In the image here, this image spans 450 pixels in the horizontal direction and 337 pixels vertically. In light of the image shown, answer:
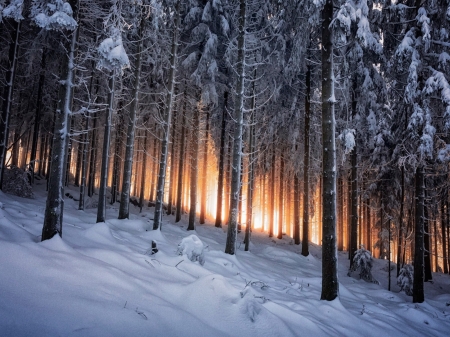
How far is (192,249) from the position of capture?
22.8 ft

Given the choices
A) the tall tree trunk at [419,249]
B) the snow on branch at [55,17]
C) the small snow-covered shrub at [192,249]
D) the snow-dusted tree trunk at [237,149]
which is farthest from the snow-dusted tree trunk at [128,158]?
the tall tree trunk at [419,249]

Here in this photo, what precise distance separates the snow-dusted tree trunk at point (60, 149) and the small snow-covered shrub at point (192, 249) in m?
2.83

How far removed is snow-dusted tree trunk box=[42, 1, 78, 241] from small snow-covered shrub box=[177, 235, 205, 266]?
2834mm

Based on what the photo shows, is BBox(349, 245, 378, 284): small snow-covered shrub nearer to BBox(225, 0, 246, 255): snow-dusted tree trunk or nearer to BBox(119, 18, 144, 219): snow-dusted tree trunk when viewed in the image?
BBox(225, 0, 246, 255): snow-dusted tree trunk

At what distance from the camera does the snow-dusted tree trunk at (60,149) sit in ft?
17.3

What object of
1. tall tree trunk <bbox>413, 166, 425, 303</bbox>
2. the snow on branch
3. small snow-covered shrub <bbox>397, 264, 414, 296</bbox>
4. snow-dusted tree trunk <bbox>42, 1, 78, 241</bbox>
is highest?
the snow on branch

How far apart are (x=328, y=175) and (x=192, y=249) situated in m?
4.11

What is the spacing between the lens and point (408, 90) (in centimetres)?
961

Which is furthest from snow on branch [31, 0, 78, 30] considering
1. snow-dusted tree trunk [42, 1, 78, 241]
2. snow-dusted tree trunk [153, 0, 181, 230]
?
snow-dusted tree trunk [153, 0, 181, 230]

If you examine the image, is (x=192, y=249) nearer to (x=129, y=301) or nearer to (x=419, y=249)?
(x=129, y=301)

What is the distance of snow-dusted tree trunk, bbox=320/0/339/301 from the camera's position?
6.86 metres

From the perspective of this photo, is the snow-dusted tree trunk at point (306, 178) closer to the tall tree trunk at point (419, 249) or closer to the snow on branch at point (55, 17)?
the tall tree trunk at point (419, 249)

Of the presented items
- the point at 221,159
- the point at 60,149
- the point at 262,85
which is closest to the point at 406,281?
the point at 221,159

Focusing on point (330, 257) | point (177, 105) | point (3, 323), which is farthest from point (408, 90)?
point (177, 105)
